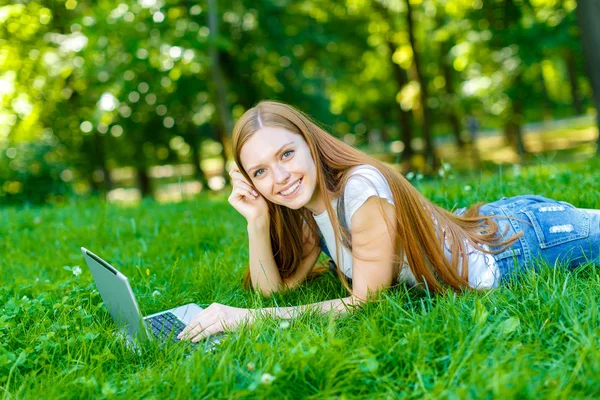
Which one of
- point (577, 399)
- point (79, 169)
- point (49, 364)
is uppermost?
point (79, 169)

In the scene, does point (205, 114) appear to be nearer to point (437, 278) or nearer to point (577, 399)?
point (437, 278)

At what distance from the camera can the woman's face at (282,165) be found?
248cm

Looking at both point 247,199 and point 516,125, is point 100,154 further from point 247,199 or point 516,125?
point 247,199

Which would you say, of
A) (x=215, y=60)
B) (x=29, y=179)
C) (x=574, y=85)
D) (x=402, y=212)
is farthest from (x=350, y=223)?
(x=574, y=85)

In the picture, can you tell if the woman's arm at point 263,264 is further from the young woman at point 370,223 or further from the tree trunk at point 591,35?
the tree trunk at point 591,35

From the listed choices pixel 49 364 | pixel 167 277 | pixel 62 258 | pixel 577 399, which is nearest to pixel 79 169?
pixel 62 258

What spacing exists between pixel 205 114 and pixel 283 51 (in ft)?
8.54

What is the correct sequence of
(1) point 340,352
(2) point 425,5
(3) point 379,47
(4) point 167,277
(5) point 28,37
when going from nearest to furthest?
(1) point 340,352 → (4) point 167,277 → (5) point 28,37 → (2) point 425,5 → (3) point 379,47

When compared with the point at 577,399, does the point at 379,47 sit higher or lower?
higher

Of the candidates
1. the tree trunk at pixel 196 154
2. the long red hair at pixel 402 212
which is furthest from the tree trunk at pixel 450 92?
the long red hair at pixel 402 212

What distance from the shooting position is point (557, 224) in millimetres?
2684

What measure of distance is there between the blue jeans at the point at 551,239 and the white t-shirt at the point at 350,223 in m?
0.07

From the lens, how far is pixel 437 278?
261cm

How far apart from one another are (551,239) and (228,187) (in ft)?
20.2
